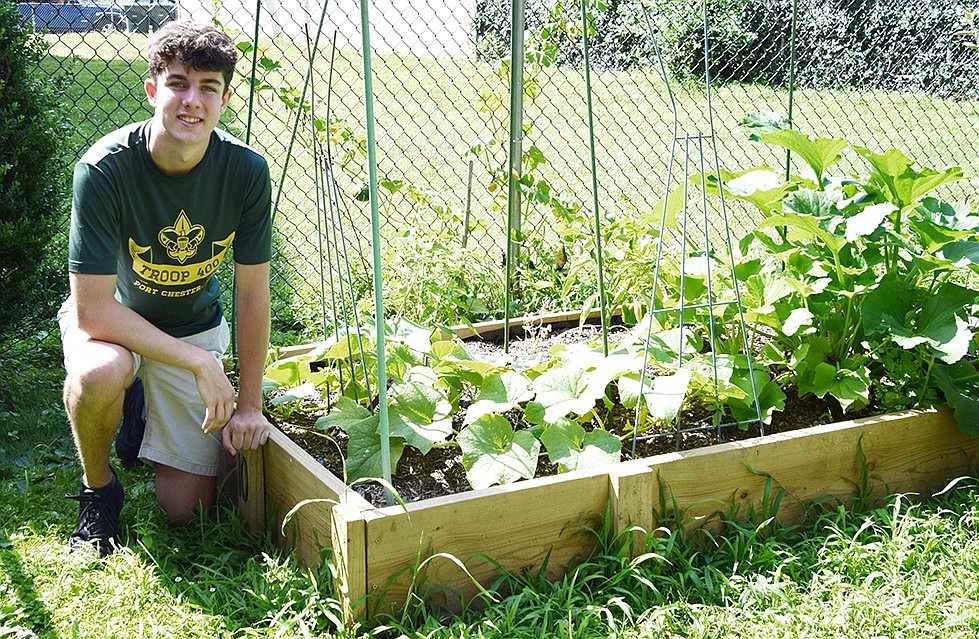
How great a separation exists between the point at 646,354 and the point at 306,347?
119 cm

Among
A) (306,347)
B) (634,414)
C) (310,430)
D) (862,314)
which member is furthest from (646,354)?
(306,347)

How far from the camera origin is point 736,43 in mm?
9375

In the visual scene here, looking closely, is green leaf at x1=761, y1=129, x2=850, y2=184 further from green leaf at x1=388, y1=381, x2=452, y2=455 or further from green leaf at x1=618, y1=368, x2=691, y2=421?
green leaf at x1=388, y1=381, x2=452, y2=455

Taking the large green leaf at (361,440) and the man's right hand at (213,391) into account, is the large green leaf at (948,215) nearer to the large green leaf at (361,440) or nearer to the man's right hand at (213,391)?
the large green leaf at (361,440)

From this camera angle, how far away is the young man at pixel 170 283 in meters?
2.31

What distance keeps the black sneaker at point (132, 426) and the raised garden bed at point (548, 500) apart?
1.15ft

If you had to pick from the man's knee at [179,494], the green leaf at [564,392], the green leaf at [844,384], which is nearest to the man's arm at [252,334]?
the man's knee at [179,494]

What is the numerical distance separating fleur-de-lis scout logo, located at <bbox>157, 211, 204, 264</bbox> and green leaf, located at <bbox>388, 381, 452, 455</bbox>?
62 cm

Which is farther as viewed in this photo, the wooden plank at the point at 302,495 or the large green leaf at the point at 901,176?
the large green leaf at the point at 901,176

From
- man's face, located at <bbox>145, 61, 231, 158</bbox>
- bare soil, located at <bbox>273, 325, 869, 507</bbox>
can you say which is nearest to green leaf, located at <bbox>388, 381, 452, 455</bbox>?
bare soil, located at <bbox>273, 325, 869, 507</bbox>

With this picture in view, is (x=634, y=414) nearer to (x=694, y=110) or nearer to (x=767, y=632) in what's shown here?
(x=767, y=632)

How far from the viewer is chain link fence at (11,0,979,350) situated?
12.2ft

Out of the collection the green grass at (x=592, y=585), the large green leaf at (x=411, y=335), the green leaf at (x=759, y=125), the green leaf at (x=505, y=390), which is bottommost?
the green grass at (x=592, y=585)

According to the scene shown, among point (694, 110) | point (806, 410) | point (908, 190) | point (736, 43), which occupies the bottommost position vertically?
point (806, 410)
